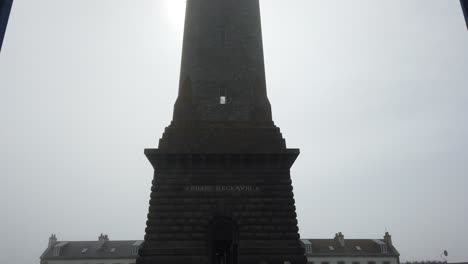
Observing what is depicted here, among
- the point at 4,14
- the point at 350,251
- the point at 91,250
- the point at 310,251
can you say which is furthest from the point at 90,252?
the point at 4,14

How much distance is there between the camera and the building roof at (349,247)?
205 feet

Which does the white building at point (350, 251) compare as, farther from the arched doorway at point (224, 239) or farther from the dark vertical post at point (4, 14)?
the dark vertical post at point (4, 14)

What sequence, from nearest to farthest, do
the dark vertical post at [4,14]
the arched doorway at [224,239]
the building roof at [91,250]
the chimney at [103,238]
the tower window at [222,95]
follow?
the dark vertical post at [4,14], the arched doorway at [224,239], the tower window at [222,95], the building roof at [91,250], the chimney at [103,238]

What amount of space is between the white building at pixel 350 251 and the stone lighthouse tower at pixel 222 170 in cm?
4531

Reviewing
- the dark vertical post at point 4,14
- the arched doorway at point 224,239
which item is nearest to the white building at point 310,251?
the arched doorway at point 224,239

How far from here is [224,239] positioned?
18297 mm

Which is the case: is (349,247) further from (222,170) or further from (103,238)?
(222,170)

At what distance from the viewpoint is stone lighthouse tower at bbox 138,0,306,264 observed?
18.0m

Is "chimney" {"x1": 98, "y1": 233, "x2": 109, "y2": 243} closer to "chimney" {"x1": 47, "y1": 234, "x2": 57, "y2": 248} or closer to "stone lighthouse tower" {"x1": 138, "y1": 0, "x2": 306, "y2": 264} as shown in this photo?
"chimney" {"x1": 47, "y1": 234, "x2": 57, "y2": 248}

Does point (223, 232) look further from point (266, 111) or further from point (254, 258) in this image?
point (266, 111)

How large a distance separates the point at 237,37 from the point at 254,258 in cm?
1252

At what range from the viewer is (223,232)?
60.5 ft

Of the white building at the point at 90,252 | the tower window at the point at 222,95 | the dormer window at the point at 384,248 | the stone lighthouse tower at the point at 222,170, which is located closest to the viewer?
the stone lighthouse tower at the point at 222,170

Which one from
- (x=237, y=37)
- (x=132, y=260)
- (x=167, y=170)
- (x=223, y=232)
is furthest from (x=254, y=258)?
(x=132, y=260)
